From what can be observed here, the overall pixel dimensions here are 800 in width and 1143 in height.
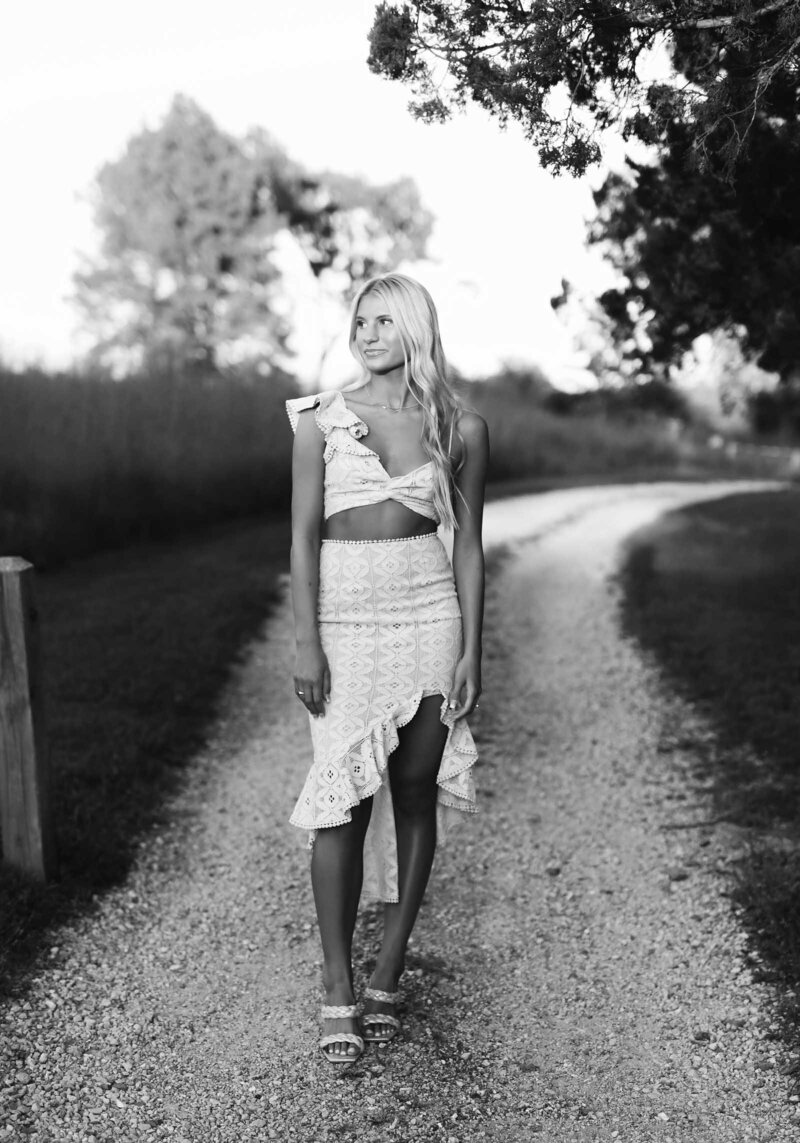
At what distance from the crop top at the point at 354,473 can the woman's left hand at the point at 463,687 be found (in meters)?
0.52

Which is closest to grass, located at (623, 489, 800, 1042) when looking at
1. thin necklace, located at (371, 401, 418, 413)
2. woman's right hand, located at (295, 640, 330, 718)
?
woman's right hand, located at (295, 640, 330, 718)

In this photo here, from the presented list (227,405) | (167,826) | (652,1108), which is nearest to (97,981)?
(167,826)

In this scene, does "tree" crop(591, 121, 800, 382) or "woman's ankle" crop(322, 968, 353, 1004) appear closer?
"woman's ankle" crop(322, 968, 353, 1004)

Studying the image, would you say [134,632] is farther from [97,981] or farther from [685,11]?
[685,11]

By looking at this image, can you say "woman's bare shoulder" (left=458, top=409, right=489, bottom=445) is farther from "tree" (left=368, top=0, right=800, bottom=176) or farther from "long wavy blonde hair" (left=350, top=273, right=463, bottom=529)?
"tree" (left=368, top=0, right=800, bottom=176)

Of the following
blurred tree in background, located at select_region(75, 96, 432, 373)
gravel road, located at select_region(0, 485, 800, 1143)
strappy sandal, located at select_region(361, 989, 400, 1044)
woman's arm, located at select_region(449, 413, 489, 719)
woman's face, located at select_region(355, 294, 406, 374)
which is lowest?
gravel road, located at select_region(0, 485, 800, 1143)

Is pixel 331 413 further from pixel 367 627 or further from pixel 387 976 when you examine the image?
pixel 387 976

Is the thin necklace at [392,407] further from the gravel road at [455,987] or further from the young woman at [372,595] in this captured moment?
the gravel road at [455,987]

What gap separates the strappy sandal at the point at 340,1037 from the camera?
3.40 m

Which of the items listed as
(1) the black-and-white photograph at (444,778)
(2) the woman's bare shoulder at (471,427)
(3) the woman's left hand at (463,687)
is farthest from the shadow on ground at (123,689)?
(2) the woman's bare shoulder at (471,427)

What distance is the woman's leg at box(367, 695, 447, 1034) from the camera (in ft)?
11.5

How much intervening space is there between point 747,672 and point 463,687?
493 centimetres

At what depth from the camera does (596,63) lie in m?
4.06

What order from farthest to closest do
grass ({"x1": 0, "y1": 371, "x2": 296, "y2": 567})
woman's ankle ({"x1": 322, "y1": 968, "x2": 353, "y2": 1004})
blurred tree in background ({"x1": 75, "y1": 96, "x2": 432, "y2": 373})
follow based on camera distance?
blurred tree in background ({"x1": 75, "y1": 96, "x2": 432, "y2": 373}), grass ({"x1": 0, "y1": 371, "x2": 296, "y2": 567}), woman's ankle ({"x1": 322, "y1": 968, "x2": 353, "y2": 1004})
